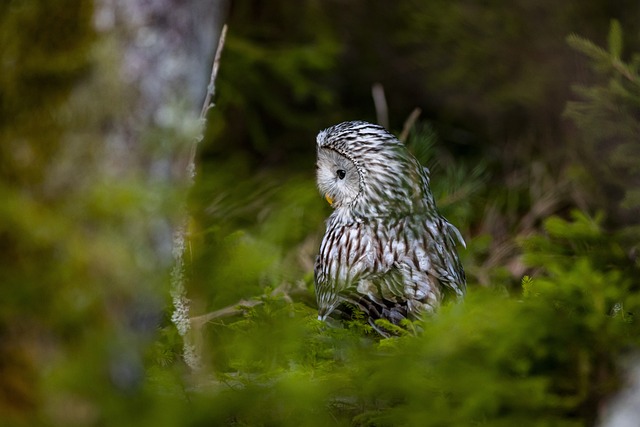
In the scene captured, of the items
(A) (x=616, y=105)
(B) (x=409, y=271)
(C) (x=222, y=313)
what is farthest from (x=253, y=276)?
(A) (x=616, y=105)

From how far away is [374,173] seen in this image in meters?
2.81

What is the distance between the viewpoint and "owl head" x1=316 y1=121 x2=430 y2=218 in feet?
9.17

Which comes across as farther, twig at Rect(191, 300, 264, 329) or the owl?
the owl

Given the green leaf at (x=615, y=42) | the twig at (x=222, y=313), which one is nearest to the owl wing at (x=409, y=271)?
the twig at (x=222, y=313)

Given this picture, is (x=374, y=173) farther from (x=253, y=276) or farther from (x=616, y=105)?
(x=616, y=105)

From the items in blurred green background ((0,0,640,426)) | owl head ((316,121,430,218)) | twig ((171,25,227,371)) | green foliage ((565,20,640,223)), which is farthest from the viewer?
green foliage ((565,20,640,223))

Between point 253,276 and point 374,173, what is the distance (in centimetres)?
90

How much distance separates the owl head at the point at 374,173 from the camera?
2.79 m

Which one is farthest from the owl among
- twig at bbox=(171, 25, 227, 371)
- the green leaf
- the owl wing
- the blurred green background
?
the green leaf

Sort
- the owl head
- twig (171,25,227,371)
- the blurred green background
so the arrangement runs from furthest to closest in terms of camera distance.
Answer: the owl head
twig (171,25,227,371)
the blurred green background

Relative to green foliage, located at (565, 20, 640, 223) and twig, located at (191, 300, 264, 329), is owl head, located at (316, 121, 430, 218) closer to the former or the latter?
twig, located at (191, 300, 264, 329)

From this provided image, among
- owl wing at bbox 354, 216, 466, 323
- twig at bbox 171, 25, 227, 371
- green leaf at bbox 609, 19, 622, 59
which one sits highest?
green leaf at bbox 609, 19, 622, 59

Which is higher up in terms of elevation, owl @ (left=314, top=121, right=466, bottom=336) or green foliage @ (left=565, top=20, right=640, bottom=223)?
green foliage @ (left=565, top=20, right=640, bottom=223)

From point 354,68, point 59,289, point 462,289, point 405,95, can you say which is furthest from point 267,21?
point 59,289
